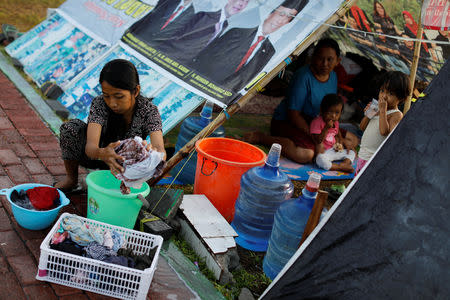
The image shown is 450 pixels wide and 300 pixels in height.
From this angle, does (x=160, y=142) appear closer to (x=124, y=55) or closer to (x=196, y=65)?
(x=196, y=65)

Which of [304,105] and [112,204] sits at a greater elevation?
[112,204]

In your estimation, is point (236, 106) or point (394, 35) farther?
point (394, 35)

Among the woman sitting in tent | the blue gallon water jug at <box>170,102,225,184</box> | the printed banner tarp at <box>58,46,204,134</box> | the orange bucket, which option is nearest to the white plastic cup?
the orange bucket

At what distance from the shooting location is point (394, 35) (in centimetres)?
501

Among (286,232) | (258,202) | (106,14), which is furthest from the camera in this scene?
(106,14)

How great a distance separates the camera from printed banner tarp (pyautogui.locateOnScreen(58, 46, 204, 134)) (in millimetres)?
4016

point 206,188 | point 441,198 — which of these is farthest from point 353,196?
point 206,188

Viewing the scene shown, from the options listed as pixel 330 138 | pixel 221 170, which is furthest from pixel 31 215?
pixel 330 138

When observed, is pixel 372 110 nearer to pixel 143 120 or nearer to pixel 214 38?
pixel 214 38

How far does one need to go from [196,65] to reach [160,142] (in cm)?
135

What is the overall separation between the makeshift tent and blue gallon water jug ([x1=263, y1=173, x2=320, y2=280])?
74 cm

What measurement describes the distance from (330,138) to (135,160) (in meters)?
3.17

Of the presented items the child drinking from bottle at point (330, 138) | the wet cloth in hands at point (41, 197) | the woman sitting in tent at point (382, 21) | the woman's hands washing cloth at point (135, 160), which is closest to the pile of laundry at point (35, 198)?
the wet cloth in hands at point (41, 197)

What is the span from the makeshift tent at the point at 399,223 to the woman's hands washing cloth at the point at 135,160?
Answer: 3.57 ft
